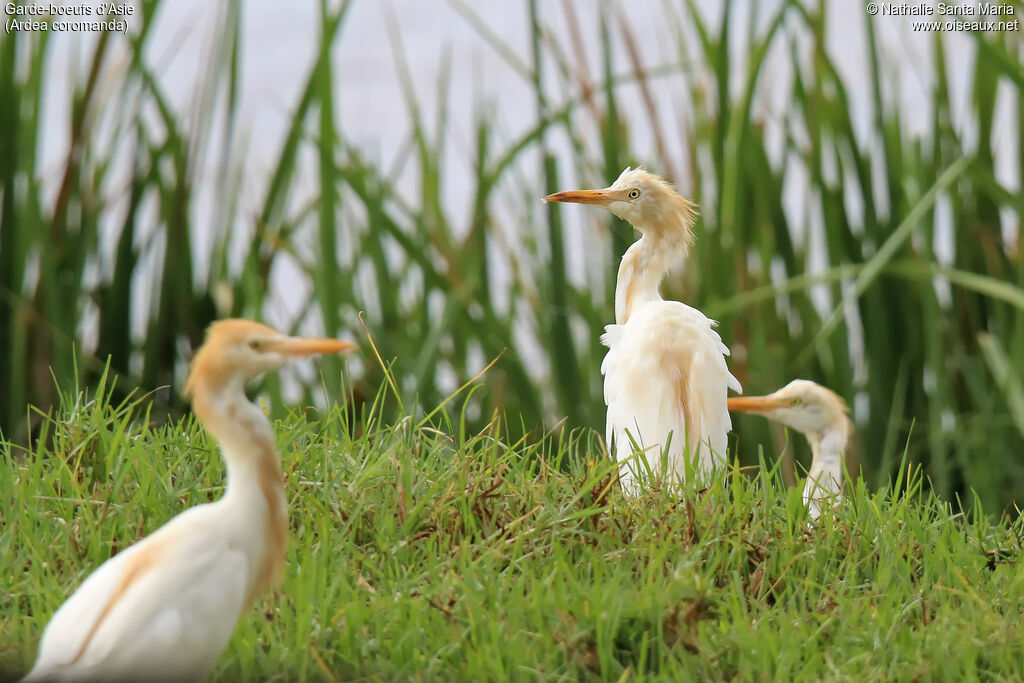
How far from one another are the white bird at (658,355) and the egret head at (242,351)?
4.64ft

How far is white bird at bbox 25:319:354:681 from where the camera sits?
144 cm

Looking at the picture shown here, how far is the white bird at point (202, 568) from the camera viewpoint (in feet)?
4.73

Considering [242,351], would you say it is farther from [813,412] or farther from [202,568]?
[813,412]

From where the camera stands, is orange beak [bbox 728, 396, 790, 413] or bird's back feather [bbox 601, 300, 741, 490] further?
orange beak [bbox 728, 396, 790, 413]

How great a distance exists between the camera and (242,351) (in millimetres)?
1519

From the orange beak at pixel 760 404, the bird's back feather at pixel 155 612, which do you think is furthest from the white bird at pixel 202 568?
the orange beak at pixel 760 404

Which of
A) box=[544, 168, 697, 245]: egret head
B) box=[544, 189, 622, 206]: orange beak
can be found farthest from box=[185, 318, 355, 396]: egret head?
box=[544, 168, 697, 245]: egret head

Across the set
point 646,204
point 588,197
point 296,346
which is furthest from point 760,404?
point 296,346

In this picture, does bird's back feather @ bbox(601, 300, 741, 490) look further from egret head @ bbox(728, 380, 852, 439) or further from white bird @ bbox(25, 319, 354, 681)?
white bird @ bbox(25, 319, 354, 681)

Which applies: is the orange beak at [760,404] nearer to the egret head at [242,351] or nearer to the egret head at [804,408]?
the egret head at [804,408]

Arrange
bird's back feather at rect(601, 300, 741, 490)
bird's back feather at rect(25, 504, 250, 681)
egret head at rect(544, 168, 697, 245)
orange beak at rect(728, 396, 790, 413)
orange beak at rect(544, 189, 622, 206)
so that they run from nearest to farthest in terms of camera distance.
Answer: bird's back feather at rect(25, 504, 250, 681), bird's back feather at rect(601, 300, 741, 490), orange beak at rect(544, 189, 622, 206), egret head at rect(544, 168, 697, 245), orange beak at rect(728, 396, 790, 413)

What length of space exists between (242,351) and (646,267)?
6.11 feet

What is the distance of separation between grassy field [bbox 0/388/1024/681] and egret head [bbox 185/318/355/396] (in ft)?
1.79

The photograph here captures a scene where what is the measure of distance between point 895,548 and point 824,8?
2.87m
